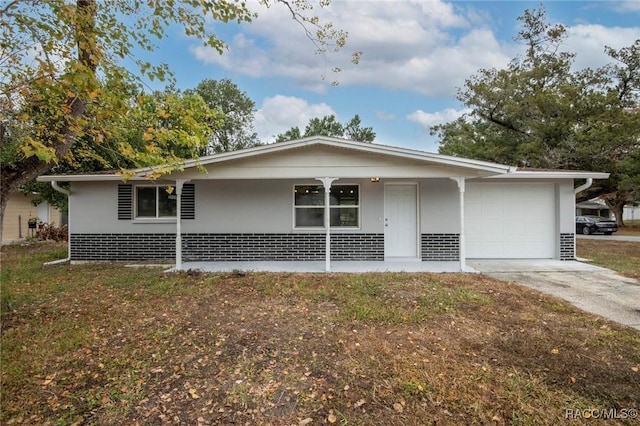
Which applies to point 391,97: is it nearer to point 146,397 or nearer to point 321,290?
point 321,290

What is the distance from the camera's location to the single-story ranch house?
8.72 metres

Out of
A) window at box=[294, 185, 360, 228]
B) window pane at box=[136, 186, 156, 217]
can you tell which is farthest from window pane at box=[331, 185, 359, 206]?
window pane at box=[136, 186, 156, 217]

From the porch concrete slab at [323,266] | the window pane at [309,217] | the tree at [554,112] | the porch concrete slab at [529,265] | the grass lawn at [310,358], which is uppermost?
the tree at [554,112]

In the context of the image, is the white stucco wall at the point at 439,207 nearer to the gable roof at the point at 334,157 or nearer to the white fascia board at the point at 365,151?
the gable roof at the point at 334,157

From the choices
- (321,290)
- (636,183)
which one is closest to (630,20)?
(636,183)

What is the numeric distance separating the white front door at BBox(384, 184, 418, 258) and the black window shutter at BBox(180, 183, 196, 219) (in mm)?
4971

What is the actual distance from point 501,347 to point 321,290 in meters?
2.98

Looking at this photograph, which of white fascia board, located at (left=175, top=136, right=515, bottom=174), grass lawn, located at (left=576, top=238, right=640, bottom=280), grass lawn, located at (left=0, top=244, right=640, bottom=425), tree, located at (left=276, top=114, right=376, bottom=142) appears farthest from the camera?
tree, located at (left=276, top=114, right=376, bottom=142)

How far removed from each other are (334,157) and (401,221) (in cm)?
269

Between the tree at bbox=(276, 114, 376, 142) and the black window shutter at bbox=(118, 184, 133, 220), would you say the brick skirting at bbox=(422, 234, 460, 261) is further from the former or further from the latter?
the tree at bbox=(276, 114, 376, 142)

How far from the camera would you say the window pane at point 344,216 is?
8.82 metres

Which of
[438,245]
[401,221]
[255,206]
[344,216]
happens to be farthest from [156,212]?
[438,245]

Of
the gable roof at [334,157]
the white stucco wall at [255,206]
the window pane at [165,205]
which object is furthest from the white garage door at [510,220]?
the window pane at [165,205]

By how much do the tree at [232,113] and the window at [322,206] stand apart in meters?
17.5
